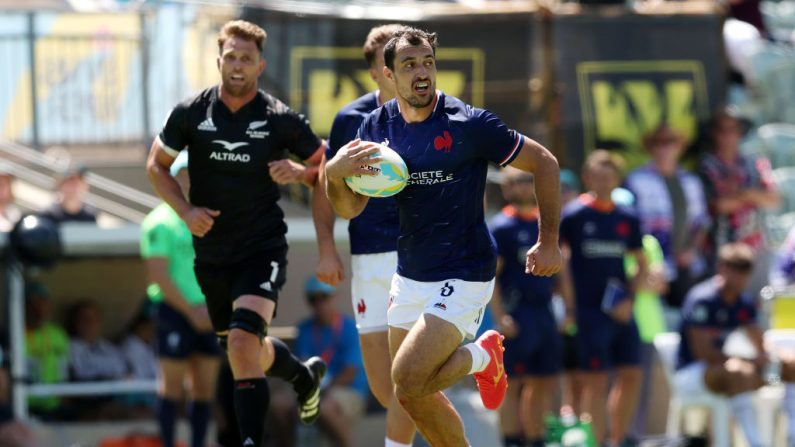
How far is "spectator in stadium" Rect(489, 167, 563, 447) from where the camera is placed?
11961 mm

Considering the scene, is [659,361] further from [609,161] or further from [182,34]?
[182,34]

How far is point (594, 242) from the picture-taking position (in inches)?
484

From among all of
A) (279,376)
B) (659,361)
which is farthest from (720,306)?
(279,376)

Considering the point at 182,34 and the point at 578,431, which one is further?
the point at 182,34

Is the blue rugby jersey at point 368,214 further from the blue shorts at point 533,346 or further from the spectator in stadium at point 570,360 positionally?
the spectator in stadium at point 570,360

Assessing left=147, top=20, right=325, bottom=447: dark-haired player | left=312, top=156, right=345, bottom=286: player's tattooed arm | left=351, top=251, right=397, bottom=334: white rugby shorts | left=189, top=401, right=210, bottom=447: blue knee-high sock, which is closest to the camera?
left=312, top=156, right=345, bottom=286: player's tattooed arm

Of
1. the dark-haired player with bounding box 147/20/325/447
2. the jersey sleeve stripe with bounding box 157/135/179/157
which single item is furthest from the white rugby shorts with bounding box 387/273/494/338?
the jersey sleeve stripe with bounding box 157/135/179/157

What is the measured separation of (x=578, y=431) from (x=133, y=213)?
4.39 meters

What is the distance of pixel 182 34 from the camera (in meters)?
13.8

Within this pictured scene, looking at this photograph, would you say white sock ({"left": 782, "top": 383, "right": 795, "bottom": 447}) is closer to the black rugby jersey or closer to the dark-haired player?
the dark-haired player

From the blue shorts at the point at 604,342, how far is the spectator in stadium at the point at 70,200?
13.4 feet

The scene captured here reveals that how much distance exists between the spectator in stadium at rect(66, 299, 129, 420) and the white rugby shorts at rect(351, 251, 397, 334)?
195 inches

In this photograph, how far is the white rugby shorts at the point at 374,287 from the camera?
8.41 metres

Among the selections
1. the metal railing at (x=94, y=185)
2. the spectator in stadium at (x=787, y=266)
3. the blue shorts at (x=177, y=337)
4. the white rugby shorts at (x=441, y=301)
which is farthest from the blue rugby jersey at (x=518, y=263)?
the white rugby shorts at (x=441, y=301)
